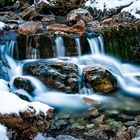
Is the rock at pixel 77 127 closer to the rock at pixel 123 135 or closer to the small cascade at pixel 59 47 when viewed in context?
the rock at pixel 123 135

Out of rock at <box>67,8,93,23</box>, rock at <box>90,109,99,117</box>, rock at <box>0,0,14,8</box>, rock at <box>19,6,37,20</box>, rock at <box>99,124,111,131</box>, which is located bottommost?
rock at <box>99,124,111,131</box>

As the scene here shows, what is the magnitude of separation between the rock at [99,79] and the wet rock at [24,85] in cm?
135

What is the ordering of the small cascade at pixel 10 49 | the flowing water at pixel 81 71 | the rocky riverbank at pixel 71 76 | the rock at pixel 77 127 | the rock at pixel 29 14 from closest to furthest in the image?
1. the rocky riverbank at pixel 71 76
2. the rock at pixel 77 127
3. the flowing water at pixel 81 71
4. the small cascade at pixel 10 49
5. the rock at pixel 29 14

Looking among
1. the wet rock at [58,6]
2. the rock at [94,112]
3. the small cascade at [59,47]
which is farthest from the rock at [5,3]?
the rock at [94,112]

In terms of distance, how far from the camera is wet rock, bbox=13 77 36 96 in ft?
30.1

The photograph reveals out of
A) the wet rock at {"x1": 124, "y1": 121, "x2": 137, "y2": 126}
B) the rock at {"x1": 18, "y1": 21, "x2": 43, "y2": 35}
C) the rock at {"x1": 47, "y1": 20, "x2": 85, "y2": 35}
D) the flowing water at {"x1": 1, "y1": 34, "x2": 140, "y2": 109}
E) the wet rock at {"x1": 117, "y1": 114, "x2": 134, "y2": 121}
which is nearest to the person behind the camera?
the wet rock at {"x1": 124, "y1": 121, "x2": 137, "y2": 126}

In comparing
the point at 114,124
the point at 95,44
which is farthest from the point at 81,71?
the point at 114,124

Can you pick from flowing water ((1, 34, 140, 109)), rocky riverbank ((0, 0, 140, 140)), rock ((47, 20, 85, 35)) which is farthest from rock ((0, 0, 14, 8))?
flowing water ((1, 34, 140, 109))

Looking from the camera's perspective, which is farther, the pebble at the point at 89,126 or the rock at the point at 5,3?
the rock at the point at 5,3

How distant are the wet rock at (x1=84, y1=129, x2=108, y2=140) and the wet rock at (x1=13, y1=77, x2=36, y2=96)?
2618 mm

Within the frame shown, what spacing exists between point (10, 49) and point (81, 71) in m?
2.22

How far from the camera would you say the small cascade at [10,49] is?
419 inches

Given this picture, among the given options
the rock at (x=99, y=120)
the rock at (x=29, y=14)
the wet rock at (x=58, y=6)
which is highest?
the wet rock at (x=58, y=6)

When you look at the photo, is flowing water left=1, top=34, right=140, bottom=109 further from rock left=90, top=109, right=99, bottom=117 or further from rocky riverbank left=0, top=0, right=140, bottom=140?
rock left=90, top=109, right=99, bottom=117
